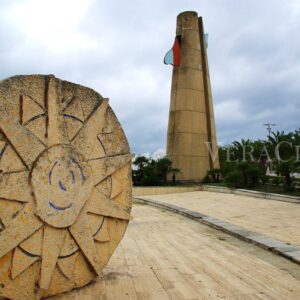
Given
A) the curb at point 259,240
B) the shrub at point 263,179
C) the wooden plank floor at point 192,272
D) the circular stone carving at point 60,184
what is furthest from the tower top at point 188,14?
the circular stone carving at point 60,184

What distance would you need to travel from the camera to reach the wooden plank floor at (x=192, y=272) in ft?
15.1

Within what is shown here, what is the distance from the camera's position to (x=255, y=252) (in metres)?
7.04

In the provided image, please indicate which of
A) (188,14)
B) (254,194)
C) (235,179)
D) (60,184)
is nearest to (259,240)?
(60,184)

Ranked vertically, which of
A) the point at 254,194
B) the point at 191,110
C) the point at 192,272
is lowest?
the point at 192,272

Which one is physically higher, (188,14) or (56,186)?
(188,14)

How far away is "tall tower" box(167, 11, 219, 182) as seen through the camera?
33.1m

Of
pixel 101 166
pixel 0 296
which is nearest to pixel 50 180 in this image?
Answer: pixel 101 166

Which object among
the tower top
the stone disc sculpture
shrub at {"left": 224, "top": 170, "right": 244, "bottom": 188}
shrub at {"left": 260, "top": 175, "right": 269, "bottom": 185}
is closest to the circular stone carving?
the stone disc sculpture

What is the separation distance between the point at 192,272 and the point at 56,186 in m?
2.42

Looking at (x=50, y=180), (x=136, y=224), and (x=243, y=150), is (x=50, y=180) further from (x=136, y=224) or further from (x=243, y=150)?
(x=243, y=150)

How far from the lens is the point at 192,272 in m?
5.54

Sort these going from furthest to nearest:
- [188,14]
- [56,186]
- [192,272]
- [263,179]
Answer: [188,14] < [263,179] < [192,272] < [56,186]

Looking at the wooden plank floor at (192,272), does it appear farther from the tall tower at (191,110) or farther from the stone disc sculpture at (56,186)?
the tall tower at (191,110)

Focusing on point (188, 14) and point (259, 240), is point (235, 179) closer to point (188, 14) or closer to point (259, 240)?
point (188, 14)
